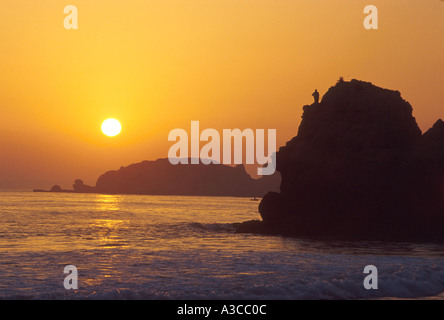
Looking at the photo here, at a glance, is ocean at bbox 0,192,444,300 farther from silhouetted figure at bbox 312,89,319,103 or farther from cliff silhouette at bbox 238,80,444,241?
A: silhouetted figure at bbox 312,89,319,103

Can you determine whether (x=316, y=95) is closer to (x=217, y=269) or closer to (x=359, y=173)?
(x=359, y=173)

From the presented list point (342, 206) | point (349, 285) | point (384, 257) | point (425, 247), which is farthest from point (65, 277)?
point (342, 206)

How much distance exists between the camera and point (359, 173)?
48531 mm

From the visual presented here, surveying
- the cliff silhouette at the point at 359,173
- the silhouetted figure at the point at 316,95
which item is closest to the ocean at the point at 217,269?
the cliff silhouette at the point at 359,173

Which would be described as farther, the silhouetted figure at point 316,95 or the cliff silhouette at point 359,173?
the silhouetted figure at point 316,95

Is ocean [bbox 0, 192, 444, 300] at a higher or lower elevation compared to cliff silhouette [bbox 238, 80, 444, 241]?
lower

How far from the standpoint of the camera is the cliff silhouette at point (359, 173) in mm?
47062

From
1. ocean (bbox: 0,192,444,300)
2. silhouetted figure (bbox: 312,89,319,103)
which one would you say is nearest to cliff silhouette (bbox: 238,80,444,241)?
silhouetted figure (bbox: 312,89,319,103)

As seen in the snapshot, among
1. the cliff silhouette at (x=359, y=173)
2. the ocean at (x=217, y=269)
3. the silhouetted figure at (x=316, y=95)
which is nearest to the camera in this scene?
the ocean at (x=217, y=269)

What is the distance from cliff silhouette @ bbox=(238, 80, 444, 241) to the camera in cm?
4706

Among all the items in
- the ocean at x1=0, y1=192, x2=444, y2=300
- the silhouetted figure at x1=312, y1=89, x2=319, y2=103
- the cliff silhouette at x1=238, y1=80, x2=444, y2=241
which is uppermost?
the silhouetted figure at x1=312, y1=89, x2=319, y2=103

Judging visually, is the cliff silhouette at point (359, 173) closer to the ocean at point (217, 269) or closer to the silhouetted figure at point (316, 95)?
the silhouetted figure at point (316, 95)

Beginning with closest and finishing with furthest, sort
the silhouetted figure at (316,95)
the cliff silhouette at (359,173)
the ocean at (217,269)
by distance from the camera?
the ocean at (217,269), the cliff silhouette at (359,173), the silhouetted figure at (316,95)
